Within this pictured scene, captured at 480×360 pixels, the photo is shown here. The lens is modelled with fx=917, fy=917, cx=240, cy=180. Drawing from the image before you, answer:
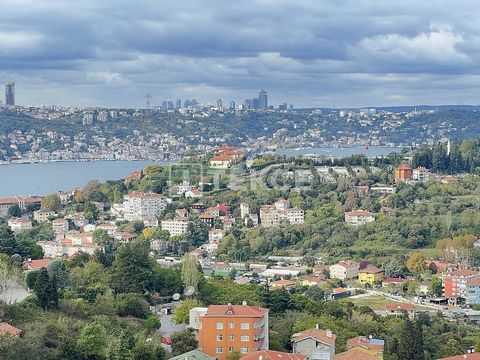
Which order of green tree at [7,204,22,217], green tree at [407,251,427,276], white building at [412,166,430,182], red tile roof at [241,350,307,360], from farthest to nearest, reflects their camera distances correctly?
green tree at [7,204,22,217]
white building at [412,166,430,182]
green tree at [407,251,427,276]
red tile roof at [241,350,307,360]

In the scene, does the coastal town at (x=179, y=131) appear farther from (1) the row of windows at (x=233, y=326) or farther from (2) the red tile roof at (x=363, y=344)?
(1) the row of windows at (x=233, y=326)

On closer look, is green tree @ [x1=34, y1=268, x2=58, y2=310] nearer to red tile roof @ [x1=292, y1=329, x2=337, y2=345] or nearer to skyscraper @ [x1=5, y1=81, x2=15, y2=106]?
red tile roof @ [x1=292, y1=329, x2=337, y2=345]

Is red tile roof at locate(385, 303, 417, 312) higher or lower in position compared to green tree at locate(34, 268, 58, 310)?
lower

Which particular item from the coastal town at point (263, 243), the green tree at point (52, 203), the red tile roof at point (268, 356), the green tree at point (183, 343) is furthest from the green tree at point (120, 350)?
the green tree at point (52, 203)

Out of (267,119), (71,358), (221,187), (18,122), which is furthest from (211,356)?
(267,119)

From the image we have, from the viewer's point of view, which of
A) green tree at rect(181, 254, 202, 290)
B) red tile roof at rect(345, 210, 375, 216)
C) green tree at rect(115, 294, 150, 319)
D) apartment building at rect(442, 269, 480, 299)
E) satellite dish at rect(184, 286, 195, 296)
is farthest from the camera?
red tile roof at rect(345, 210, 375, 216)

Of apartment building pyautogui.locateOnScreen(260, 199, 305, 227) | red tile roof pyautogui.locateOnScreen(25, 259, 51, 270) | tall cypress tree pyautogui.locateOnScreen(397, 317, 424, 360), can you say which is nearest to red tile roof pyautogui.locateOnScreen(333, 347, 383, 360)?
tall cypress tree pyautogui.locateOnScreen(397, 317, 424, 360)
